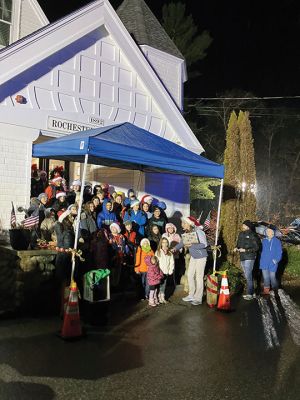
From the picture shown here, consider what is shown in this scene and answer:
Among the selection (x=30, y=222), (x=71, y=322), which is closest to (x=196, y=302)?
(x=71, y=322)

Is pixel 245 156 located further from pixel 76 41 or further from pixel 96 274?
pixel 96 274

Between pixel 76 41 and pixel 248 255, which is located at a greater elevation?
pixel 76 41

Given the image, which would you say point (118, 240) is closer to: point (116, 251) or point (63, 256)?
point (116, 251)

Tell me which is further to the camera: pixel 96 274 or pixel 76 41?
pixel 76 41

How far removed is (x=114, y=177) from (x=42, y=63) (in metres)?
4.04

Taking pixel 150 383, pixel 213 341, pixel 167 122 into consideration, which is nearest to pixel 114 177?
pixel 167 122

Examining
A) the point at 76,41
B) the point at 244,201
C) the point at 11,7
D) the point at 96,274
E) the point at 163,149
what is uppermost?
the point at 11,7

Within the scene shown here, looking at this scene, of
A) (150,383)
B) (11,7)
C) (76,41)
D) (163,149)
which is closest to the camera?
(150,383)

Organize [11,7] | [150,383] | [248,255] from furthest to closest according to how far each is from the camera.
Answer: [11,7]
[248,255]
[150,383]

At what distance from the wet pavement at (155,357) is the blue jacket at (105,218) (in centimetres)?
174

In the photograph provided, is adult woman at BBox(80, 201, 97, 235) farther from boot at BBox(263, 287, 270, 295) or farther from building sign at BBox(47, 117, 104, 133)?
boot at BBox(263, 287, 270, 295)

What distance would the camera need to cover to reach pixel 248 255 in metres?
9.80

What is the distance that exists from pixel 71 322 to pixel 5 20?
9427mm

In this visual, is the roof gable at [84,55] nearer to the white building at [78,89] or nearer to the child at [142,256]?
the white building at [78,89]
